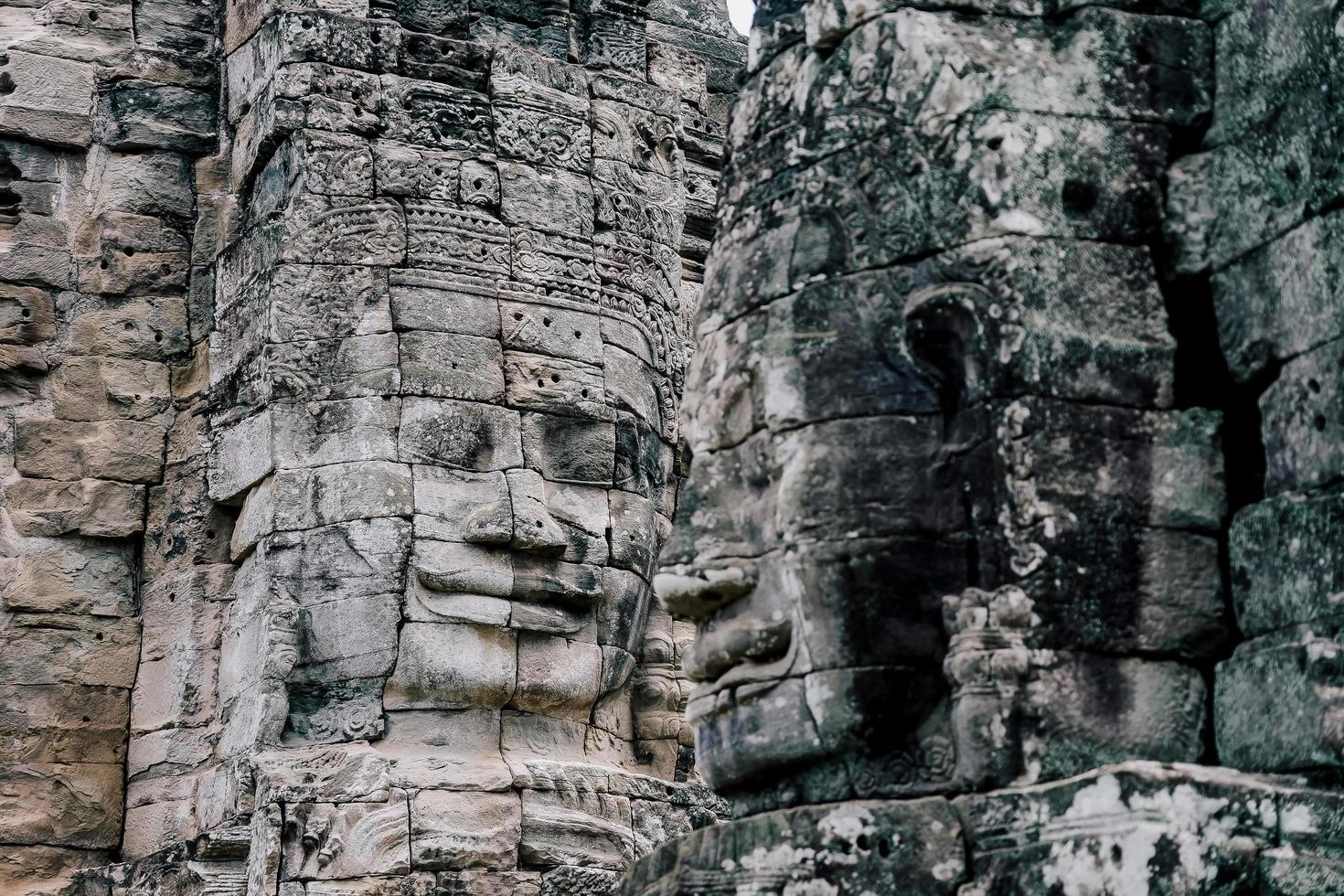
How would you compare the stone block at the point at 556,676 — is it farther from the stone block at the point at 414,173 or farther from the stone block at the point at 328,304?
the stone block at the point at 414,173

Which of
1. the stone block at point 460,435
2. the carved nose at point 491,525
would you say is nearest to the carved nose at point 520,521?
the carved nose at point 491,525

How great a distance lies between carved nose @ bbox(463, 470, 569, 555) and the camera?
11.0 meters

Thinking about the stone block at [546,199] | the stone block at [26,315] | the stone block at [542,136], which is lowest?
the stone block at [26,315]

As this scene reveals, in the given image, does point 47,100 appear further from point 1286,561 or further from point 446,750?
point 1286,561

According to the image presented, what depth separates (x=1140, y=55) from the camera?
607 cm

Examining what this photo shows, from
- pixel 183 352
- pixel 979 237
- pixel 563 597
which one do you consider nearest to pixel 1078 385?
pixel 979 237

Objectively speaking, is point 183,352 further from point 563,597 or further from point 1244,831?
point 1244,831

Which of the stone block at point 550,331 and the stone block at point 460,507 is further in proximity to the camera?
the stone block at point 550,331

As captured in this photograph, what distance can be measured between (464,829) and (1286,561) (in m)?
5.73

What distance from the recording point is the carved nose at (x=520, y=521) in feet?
36.1

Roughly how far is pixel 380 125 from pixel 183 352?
1695 millimetres

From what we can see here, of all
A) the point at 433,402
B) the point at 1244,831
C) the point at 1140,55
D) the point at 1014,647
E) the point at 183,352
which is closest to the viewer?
the point at 1244,831

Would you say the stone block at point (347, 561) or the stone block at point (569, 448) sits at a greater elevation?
the stone block at point (569, 448)

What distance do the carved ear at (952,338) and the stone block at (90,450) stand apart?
698cm
